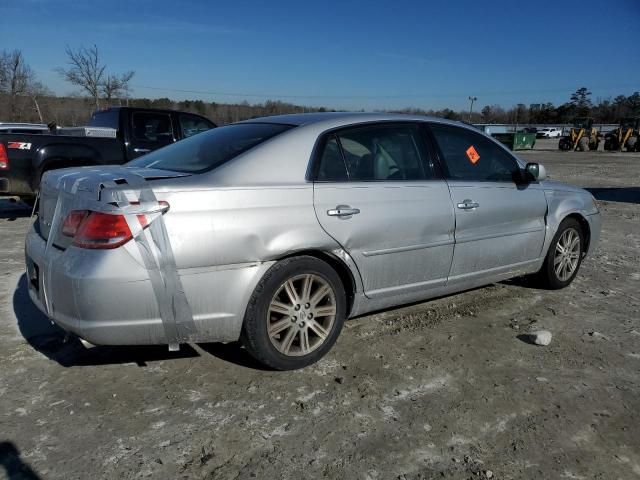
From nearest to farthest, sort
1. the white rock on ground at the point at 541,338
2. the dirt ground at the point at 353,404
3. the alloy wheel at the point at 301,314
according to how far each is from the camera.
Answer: the dirt ground at the point at 353,404 → the alloy wheel at the point at 301,314 → the white rock on ground at the point at 541,338

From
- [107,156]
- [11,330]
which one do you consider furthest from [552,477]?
[107,156]

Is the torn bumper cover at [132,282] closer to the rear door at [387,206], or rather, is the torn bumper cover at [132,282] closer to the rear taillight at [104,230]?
the rear taillight at [104,230]

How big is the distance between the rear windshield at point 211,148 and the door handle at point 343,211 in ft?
2.08

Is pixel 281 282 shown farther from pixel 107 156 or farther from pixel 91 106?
pixel 91 106

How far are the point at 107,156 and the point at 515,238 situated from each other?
20.8 ft

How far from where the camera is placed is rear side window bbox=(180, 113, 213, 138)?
929 centimetres

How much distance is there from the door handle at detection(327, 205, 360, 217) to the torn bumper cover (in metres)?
0.57

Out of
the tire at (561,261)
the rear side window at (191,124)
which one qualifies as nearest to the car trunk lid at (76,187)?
the tire at (561,261)

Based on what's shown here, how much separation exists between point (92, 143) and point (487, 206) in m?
6.29

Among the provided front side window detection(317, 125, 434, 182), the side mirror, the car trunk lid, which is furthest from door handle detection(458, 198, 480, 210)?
the car trunk lid

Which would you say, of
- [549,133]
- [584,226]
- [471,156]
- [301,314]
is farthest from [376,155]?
[549,133]

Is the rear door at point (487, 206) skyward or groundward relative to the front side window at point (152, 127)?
groundward

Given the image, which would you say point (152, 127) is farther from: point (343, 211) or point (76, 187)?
point (343, 211)

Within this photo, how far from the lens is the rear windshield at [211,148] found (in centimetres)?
335
